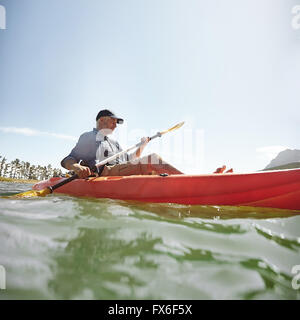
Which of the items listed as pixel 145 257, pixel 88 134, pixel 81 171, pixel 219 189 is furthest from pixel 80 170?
pixel 145 257

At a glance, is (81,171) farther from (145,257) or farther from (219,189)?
(145,257)

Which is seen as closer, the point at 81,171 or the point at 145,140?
the point at 81,171

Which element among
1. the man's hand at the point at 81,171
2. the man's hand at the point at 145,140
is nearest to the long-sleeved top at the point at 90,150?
the man's hand at the point at 81,171

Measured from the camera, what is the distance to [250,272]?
1.46 meters

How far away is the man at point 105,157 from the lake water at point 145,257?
192 cm

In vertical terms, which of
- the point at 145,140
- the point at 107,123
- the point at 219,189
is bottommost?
the point at 219,189

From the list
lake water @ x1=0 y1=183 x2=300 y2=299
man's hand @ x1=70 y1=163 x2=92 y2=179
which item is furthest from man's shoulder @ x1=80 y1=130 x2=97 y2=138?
lake water @ x1=0 y1=183 x2=300 y2=299

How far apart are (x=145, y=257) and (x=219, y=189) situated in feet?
7.46

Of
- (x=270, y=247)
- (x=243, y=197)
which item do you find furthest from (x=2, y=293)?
(x=243, y=197)

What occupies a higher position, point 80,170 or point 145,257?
point 80,170

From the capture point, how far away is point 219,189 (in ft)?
11.4

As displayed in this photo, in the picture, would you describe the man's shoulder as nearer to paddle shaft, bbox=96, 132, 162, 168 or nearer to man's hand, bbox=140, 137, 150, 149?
paddle shaft, bbox=96, 132, 162, 168
